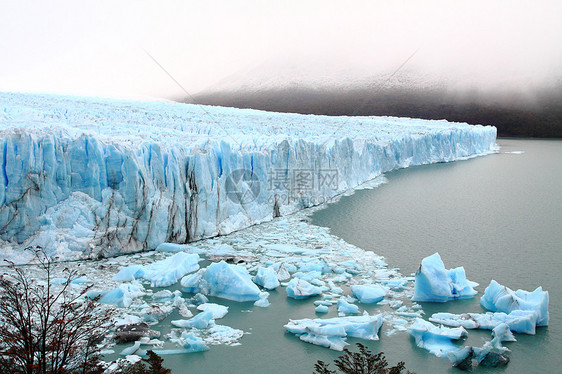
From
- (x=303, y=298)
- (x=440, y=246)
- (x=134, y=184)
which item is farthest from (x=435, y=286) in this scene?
(x=134, y=184)

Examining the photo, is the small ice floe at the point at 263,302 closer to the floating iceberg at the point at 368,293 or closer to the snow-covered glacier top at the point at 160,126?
the floating iceberg at the point at 368,293

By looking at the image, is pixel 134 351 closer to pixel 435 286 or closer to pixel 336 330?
pixel 336 330

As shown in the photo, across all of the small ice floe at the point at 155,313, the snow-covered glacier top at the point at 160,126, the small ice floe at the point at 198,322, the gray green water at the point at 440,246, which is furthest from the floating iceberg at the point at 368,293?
the snow-covered glacier top at the point at 160,126

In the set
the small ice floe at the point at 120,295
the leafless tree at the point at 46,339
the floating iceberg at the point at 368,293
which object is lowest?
the small ice floe at the point at 120,295

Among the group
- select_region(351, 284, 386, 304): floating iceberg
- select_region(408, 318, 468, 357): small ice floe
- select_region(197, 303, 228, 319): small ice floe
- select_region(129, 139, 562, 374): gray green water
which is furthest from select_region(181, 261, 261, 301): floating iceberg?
select_region(408, 318, 468, 357): small ice floe

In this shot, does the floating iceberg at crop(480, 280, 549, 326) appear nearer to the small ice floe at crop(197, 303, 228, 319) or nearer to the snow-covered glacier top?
the small ice floe at crop(197, 303, 228, 319)

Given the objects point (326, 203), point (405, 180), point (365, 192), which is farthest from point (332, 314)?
point (405, 180)
